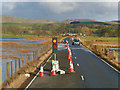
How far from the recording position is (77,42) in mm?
58250

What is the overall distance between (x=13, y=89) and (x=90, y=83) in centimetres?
457

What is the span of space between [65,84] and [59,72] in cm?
404

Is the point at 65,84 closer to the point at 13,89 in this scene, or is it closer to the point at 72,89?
the point at 72,89

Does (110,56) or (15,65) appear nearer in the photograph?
(15,65)

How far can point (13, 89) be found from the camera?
434 inches

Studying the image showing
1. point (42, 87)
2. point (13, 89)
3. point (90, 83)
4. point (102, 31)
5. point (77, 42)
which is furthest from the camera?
point (102, 31)

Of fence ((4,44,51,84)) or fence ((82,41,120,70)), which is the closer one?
fence ((4,44,51,84))

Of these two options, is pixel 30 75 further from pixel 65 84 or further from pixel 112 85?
pixel 112 85

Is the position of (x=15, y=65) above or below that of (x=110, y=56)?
above

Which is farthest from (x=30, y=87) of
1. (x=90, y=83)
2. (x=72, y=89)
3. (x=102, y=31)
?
(x=102, y=31)

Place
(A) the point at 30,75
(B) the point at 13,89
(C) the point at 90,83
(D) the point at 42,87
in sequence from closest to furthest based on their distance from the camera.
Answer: (B) the point at 13,89, (D) the point at 42,87, (C) the point at 90,83, (A) the point at 30,75

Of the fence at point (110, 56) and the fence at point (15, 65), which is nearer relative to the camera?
the fence at point (15, 65)

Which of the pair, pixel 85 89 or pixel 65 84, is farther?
pixel 65 84

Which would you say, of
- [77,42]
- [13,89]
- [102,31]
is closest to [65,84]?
[13,89]
